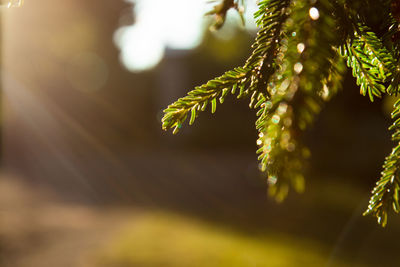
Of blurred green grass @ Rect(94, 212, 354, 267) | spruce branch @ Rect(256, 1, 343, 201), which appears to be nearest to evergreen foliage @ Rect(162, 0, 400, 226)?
spruce branch @ Rect(256, 1, 343, 201)

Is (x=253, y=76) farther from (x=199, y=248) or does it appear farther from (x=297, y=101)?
(x=199, y=248)

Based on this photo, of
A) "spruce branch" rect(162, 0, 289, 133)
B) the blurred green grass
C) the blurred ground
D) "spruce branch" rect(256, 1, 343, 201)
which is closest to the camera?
"spruce branch" rect(256, 1, 343, 201)

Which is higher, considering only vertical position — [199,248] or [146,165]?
[146,165]

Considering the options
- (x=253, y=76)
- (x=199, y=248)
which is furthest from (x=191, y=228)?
(x=253, y=76)

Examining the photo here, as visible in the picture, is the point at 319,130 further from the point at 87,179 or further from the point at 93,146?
the point at 93,146

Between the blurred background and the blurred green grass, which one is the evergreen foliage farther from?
the blurred green grass
